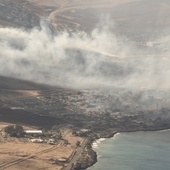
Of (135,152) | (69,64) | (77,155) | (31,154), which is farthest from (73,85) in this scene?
(31,154)

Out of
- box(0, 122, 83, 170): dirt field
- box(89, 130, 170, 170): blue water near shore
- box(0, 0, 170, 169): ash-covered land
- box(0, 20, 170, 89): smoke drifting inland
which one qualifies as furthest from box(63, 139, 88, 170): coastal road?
box(0, 20, 170, 89): smoke drifting inland

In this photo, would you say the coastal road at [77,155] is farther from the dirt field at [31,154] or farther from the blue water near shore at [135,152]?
the blue water near shore at [135,152]

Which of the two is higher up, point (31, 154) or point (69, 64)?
point (69, 64)

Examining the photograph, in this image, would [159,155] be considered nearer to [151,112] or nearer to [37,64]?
[151,112]

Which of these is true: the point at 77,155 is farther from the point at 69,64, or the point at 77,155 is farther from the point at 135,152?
the point at 69,64

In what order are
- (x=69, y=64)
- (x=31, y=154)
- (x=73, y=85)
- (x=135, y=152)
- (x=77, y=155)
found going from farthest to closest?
(x=69, y=64)
(x=73, y=85)
(x=135, y=152)
(x=77, y=155)
(x=31, y=154)

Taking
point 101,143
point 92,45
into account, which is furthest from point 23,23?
point 101,143
